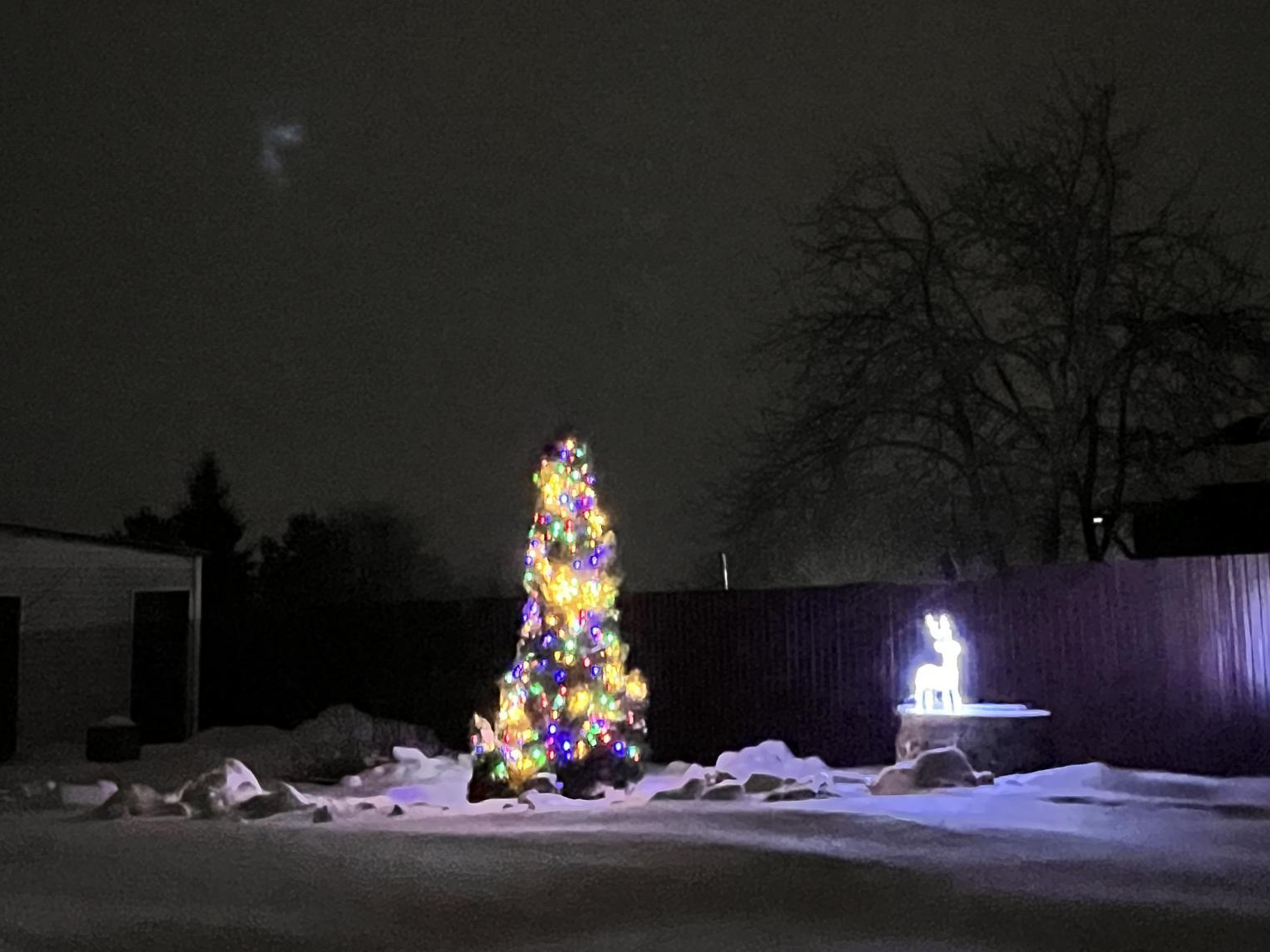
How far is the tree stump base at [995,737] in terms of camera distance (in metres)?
11.7

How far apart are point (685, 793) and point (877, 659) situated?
13.7ft

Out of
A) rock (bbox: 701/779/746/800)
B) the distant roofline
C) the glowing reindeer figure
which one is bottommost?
rock (bbox: 701/779/746/800)

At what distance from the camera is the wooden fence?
1231cm

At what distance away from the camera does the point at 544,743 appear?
1141cm

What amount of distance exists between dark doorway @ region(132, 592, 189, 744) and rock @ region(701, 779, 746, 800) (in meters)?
10.6

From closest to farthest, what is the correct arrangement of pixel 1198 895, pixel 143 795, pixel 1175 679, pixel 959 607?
pixel 1198 895
pixel 143 795
pixel 1175 679
pixel 959 607

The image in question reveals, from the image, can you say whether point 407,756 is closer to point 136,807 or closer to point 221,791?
point 221,791

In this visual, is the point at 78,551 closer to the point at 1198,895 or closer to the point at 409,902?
the point at 409,902

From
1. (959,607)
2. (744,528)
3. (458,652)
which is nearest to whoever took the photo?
(959,607)

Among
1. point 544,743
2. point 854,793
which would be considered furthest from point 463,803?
point 854,793

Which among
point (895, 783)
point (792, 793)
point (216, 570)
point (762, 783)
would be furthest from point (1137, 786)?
point (216, 570)

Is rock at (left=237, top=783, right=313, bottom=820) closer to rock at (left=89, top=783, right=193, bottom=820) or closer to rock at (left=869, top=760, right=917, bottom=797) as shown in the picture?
rock at (left=89, top=783, right=193, bottom=820)

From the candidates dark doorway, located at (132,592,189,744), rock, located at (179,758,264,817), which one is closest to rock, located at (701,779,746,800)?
rock, located at (179,758,264,817)

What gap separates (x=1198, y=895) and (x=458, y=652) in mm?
11611
